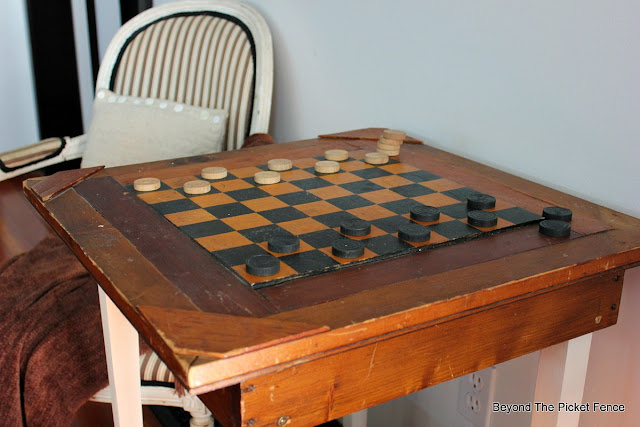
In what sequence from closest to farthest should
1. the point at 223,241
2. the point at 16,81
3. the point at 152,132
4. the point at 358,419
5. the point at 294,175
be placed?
the point at 223,241 < the point at 294,175 < the point at 358,419 < the point at 152,132 < the point at 16,81

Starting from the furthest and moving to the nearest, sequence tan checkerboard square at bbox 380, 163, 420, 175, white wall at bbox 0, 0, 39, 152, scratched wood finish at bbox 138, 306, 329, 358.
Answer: white wall at bbox 0, 0, 39, 152
tan checkerboard square at bbox 380, 163, 420, 175
scratched wood finish at bbox 138, 306, 329, 358

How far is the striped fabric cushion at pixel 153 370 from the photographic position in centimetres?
142

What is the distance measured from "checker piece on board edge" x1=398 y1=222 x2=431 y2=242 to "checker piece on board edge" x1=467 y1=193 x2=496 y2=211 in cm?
16

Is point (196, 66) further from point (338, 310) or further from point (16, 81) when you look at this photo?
point (16, 81)

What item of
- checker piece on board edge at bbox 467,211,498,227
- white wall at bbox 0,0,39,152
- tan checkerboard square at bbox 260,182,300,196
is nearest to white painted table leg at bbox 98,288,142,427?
tan checkerboard square at bbox 260,182,300,196

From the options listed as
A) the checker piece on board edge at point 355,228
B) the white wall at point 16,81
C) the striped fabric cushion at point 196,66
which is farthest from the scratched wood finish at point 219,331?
the white wall at point 16,81

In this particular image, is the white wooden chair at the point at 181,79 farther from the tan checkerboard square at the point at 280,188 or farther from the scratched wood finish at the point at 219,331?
the scratched wood finish at the point at 219,331

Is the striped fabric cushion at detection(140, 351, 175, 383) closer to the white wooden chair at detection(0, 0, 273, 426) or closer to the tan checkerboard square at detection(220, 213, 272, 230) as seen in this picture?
the tan checkerboard square at detection(220, 213, 272, 230)

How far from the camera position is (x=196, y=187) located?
121 cm

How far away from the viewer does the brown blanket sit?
4.63 ft

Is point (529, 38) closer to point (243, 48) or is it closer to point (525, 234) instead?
point (525, 234)

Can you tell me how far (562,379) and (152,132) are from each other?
1.35 metres

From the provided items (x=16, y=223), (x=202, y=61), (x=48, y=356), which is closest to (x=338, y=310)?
(x=48, y=356)

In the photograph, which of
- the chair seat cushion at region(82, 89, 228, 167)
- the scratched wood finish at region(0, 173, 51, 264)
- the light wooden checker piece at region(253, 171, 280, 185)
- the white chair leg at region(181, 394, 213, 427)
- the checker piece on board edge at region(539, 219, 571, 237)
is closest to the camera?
the checker piece on board edge at region(539, 219, 571, 237)
